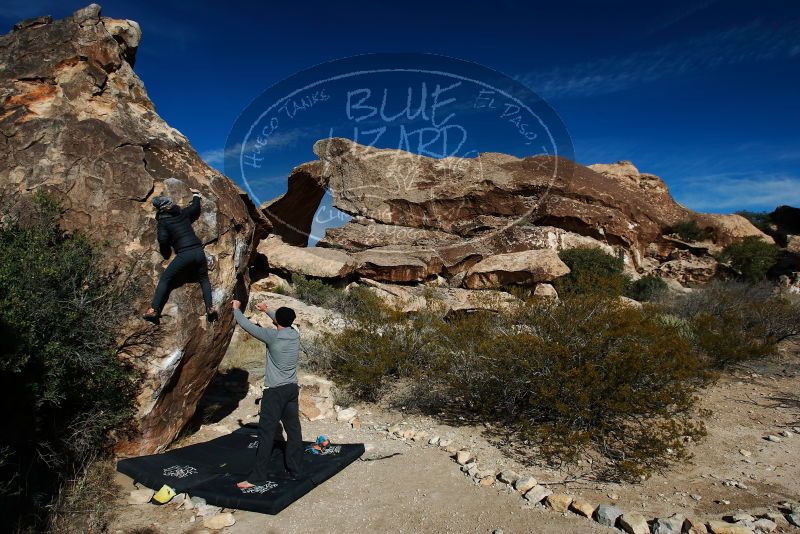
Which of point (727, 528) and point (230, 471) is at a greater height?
point (230, 471)

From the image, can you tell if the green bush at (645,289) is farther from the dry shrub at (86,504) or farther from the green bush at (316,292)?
the dry shrub at (86,504)

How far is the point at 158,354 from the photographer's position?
434 cm

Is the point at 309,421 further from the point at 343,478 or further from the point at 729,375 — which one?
the point at 729,375

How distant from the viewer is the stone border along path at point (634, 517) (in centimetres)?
326

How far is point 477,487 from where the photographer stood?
162 inches

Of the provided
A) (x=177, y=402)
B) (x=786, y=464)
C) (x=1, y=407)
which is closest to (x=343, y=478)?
(x=177, y=402)

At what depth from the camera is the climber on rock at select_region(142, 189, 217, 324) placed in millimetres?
4340

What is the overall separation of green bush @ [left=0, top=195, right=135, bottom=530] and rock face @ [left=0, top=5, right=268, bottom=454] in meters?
0.21

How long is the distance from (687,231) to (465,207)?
34.7 ft

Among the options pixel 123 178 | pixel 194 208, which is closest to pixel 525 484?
pixel 194 208

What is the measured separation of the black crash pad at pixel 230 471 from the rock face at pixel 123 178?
1.17 ft

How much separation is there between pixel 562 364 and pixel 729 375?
421cm

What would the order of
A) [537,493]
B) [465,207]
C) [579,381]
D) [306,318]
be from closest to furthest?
[537,493]
[579,381]
[306,318]
[465,207]

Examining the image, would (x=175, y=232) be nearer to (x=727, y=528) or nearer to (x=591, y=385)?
(x=591, y=385)
